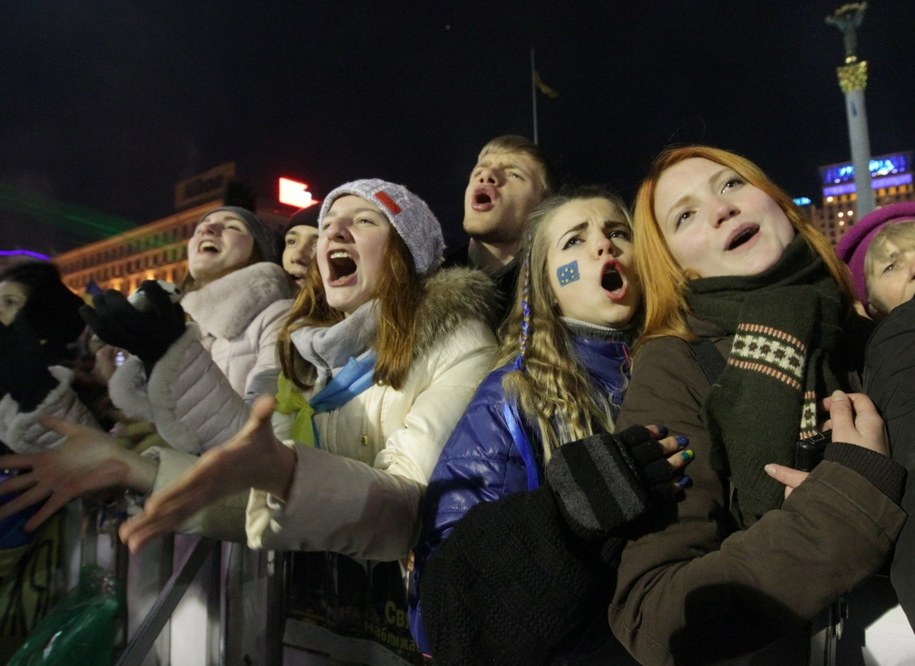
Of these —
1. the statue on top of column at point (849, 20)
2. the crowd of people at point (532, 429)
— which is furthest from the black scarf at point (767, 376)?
the statue on top of column at point (849, 20)

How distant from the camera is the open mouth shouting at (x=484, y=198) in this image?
3258 millimetres

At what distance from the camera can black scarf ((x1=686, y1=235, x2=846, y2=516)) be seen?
1.35 meters

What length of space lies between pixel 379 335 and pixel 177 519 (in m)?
1.06

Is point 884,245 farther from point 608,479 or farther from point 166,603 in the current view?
point 166,603

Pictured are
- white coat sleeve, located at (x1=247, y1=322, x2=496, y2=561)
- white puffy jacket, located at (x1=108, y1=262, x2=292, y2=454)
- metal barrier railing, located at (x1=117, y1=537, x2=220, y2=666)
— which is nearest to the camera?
white coat sleeve, located at (x1=247, y1=322, x2=496, y2=561)

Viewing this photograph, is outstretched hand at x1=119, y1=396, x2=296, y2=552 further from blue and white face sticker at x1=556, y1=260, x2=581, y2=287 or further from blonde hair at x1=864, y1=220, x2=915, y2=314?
blonde hair at x1=864, y1=220, x2=915, y2=314

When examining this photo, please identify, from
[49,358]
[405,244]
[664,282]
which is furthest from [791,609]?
[49,358]

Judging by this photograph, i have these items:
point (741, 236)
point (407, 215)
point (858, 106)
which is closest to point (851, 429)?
point (741, 236)

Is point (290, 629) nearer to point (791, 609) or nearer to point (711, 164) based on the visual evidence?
point (791, 609)

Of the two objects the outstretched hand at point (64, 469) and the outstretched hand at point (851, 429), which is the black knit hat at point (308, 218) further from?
the outstretched hand at point (851, 429)

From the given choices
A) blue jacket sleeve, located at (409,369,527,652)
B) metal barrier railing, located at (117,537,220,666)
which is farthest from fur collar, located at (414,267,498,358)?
metal barrier railing, located at (117,537,220,666)

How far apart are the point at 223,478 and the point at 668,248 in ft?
4.61

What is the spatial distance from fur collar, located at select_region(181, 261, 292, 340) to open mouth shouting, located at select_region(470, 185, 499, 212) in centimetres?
115

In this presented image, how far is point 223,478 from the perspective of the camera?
1278 millimetres
